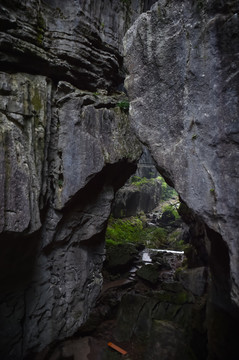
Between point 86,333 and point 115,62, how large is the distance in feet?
29.2

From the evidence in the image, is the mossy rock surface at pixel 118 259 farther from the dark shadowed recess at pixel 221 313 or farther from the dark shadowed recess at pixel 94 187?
the dark shadowed recess at pixel 221 313

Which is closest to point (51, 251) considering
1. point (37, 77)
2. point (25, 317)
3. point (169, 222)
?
point (25, 317)

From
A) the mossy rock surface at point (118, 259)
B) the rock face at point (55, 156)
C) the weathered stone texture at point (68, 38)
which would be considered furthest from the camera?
the mossy rock surface at point (118, 259)

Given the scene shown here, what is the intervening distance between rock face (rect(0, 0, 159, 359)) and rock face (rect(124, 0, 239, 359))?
2.89 m

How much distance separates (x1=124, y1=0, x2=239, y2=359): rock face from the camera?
3184 millimetres

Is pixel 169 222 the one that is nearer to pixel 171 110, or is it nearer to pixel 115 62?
A: pixel 115 62

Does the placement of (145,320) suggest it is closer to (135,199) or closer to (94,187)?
(94,187)

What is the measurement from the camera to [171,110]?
3.95m

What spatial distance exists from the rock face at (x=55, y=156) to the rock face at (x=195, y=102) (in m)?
2.89

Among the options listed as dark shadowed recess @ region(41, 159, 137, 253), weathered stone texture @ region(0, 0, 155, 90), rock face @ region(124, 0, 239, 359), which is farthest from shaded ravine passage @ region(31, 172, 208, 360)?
weathered stone texture @ region(0, 0, 155, 90)

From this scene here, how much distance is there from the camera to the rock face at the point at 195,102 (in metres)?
3.18

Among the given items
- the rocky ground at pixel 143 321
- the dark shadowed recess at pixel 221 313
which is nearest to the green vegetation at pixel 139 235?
the rocky ground at pixel 143 321

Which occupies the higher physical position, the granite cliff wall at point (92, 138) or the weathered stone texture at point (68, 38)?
the weathered stone texture at point (68, 38)

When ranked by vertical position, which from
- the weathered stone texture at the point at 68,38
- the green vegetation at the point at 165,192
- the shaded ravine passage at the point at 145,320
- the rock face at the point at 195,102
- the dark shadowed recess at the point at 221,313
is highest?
the weathered stone texture at the point at 68,38
